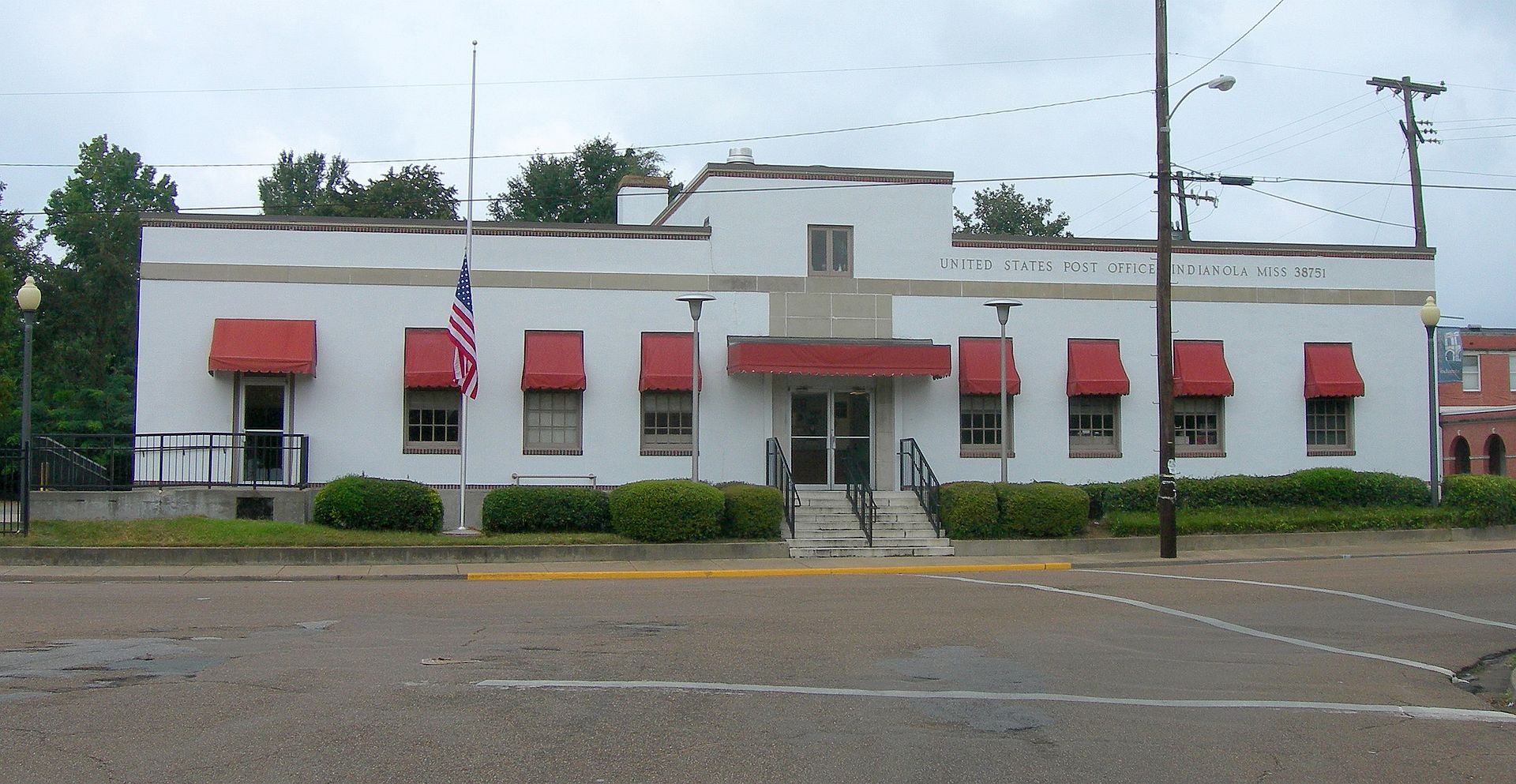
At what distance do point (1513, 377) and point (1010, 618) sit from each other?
4772 centimetres

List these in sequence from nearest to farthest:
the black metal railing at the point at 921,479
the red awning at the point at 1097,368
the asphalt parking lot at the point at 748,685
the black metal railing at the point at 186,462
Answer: the asphalt parking lot at the point at 748,685 < the black metal railing at the point at 186,462 < the black metal railing at the point at 921,479 < the red awning at the point at 1097,368

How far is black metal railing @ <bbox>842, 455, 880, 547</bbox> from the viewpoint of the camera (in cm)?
2256

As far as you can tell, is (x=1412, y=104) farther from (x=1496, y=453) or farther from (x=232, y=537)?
(x=232, y=537)

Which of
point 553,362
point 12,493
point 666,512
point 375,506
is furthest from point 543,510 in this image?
point 12,493

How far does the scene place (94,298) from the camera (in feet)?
152

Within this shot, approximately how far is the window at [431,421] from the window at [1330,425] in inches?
700

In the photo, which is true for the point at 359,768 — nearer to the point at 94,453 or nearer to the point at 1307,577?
the point at 1307,577

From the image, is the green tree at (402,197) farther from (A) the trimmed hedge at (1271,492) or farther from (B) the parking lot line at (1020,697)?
(B) the parking lot line at (1020,697)

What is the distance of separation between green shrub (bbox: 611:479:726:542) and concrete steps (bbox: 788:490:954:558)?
1.60 metres

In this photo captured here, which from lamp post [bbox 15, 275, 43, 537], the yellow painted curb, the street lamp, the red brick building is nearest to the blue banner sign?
the red brick building

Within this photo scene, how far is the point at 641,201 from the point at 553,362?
32.1 ft

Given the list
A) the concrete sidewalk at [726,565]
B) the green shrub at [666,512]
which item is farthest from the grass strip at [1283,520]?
the green shrub at [666,512]

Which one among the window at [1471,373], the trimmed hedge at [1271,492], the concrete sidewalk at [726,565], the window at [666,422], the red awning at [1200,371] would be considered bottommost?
the concrete sidewalk at [726,565]

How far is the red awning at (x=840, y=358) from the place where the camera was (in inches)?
934
